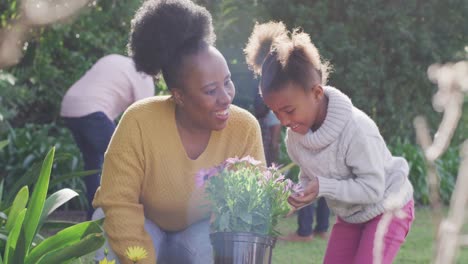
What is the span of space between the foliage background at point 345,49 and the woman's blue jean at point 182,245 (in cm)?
470

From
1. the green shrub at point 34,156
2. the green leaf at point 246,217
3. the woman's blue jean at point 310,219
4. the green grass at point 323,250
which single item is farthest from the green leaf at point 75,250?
the green shrub at point 34,156

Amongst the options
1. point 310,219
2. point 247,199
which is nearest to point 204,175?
point 247,199

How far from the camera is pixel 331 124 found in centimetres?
341

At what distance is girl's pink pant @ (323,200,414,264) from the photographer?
3510 millimetres

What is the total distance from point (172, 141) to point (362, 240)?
2.90 feet

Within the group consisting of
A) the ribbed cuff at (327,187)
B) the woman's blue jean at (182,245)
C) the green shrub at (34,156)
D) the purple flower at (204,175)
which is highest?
the ribbed cuff at (327,187)

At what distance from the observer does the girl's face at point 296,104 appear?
3340 millimetres

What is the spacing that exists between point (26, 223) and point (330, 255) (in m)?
1.29

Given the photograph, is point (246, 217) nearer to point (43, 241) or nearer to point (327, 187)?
point (327, 187)

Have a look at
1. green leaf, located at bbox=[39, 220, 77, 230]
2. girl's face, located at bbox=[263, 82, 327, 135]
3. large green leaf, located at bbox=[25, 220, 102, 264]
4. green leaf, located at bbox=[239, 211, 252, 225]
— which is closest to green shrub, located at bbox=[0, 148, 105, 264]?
large green leaf, located at bbox=[25, 220, 102, 264]

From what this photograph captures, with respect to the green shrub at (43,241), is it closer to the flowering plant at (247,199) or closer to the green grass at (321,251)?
the flowering plant at (247,199)

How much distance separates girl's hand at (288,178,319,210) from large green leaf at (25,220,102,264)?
0.73 metres

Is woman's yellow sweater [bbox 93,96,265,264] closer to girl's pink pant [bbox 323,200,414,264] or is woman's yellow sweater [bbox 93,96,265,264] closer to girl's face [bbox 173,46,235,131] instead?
girl's face [bbox 173,46,235,131]

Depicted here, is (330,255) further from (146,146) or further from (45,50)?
(45,50)
